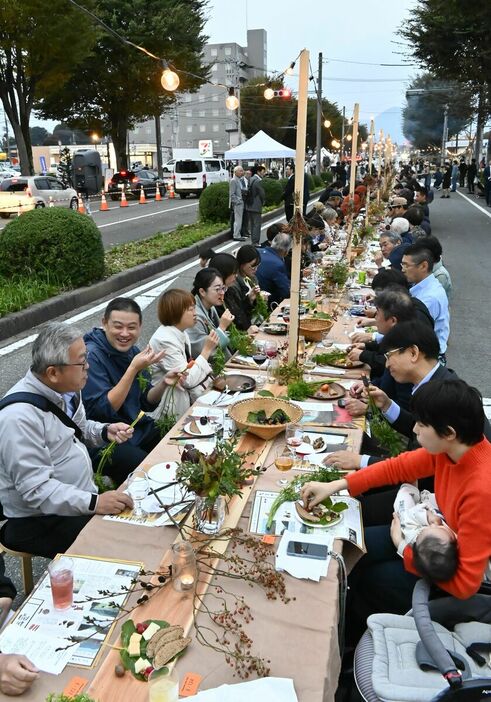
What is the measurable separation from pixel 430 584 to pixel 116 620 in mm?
1266

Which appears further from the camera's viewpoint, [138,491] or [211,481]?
[138,491]

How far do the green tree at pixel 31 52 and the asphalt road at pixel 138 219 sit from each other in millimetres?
4730

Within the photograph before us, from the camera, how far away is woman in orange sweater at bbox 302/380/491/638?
2242mm

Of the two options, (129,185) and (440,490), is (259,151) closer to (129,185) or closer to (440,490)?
(440,490)

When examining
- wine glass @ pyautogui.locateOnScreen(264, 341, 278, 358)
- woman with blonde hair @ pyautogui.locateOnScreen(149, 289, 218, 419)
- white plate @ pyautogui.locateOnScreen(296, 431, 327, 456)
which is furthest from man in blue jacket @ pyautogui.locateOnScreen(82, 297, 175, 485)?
white plate @ pyautogui.locateOnScreen(296, 431, 327, 456)

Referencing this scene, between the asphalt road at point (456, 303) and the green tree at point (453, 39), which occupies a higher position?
the green tree at point (453, 39)

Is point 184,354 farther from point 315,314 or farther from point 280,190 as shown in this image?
point 280,190

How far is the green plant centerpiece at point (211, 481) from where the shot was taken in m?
2.33

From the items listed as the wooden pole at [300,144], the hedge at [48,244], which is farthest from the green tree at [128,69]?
the wooden pole at [300,144]

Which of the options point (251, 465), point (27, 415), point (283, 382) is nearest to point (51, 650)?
point (27, 415)

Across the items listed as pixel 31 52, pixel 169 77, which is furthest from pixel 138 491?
pixel 31 52

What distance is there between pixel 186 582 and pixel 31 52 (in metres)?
23.6

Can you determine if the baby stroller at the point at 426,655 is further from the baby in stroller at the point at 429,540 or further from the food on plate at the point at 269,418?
the food on plate at the point at 269,418

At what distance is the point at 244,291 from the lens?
A: 6.44 metres
